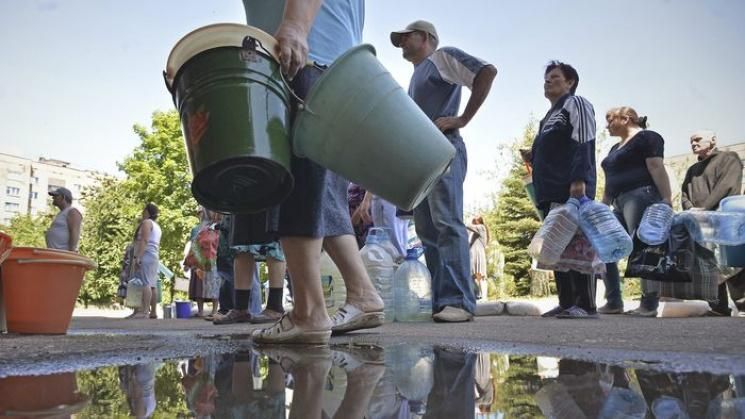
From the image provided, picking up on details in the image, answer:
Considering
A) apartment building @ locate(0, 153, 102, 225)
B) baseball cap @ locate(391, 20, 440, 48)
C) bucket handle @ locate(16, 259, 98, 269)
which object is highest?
apartment building @ locate(0, 153, 102, 225)

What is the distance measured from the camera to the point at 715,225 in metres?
5.32

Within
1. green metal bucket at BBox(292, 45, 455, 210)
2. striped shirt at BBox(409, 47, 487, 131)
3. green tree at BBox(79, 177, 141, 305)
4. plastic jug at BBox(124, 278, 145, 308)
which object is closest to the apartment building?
green tree at BBox(79, 177, 141, 305)

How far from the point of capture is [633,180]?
5.18 meters

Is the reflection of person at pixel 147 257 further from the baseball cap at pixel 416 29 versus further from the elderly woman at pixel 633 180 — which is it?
the elderly woman at pixel 633 180

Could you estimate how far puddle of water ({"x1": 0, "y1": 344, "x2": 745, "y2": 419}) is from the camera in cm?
97

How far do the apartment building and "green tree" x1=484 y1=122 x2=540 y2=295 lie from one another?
5533 cm

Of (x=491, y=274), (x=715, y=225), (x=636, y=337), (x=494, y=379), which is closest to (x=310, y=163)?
(x=494, y=379)

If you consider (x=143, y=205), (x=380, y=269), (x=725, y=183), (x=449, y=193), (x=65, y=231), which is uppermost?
(x=143, y=205)

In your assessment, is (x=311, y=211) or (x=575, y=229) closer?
(x=311, y=211)

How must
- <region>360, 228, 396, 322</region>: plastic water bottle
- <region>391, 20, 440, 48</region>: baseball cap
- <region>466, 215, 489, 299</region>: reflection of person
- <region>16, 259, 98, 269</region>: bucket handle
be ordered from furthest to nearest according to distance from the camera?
<region>466, 215, 489, 299</region>: reflection of person, <region>360, 228, 396, 322</region>: plastic water bottle, <region>391, 20, 440, 48</region>: baseball cap, <region>16, 259, 98, 269</region>: bucket handle

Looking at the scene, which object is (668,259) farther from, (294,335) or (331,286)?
(294,335)

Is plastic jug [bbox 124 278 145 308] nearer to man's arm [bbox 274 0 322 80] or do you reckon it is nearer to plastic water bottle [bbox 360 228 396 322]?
plastic water bottle [bbox 360 228 396 322]

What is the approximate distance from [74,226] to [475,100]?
4.54 metres

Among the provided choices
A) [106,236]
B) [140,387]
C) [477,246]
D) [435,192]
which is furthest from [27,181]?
[140,387]
